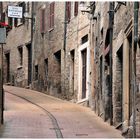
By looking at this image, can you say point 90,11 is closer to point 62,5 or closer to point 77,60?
point 77,60

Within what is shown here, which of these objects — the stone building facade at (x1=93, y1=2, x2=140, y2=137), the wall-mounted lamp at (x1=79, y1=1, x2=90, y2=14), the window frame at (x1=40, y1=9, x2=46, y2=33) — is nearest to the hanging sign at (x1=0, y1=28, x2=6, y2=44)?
the stone building facade at (x1=93, y1=2, x2=140, y2=137)

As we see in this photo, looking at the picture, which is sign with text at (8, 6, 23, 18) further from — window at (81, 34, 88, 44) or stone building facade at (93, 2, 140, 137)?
window at (81, 34, 88, 44)

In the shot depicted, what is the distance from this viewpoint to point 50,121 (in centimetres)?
1811

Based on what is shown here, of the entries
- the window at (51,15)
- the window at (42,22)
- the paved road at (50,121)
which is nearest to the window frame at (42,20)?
the window at (42,22)

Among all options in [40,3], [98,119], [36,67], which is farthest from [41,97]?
[98,119]

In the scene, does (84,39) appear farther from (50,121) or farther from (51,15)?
(50,121)

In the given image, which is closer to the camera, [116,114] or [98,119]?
[116,114]

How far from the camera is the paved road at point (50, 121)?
48.6 feet

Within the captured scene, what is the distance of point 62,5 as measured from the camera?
28938 millimetres

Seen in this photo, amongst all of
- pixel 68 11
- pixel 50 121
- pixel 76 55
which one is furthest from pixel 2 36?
pixel 68 11

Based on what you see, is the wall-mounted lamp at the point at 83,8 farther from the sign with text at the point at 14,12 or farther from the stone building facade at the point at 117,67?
the sign with text at the point at 14,12

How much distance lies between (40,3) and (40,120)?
16402mm

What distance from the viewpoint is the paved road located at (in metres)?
14.8

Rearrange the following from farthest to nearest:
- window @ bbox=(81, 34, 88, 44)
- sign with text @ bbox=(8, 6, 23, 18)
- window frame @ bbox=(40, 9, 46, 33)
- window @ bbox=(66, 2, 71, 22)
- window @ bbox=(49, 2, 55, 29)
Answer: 1. window frame @ bbox=(40, 9, 46, 33)
2. window @ bbox=(49, 2, 55, 29)
3. window @ bbox=(66, 2, 71, 22)
4. window @ bbox=(81, 34, 88, 44)
5. sign with text @ bbox=(8, 6, 23, 18)
